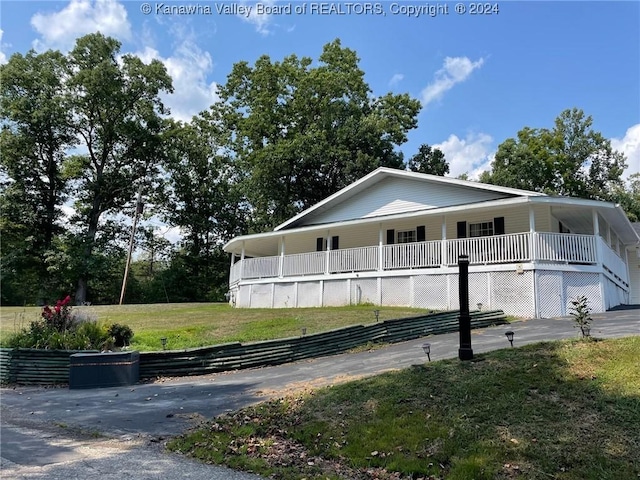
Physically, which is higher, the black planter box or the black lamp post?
the black lamp post

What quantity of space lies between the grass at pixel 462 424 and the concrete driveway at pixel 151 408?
0.64 meters

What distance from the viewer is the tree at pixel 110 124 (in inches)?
1507

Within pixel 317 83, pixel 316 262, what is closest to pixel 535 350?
pixel 316 262

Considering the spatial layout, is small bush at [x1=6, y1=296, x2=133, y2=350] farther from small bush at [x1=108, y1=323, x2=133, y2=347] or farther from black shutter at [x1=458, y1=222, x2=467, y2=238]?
black shutter at [x1=458, y1=222, x2=467, y2=238]

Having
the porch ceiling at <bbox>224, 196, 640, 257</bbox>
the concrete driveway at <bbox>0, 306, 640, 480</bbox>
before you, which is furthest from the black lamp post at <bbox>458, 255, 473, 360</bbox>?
the porch ceiling at <bbox>224, 196, 640, 257</bbox>

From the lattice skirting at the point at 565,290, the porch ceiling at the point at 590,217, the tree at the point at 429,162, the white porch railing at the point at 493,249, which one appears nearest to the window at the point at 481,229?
the porch ceiling at the point at 590,217

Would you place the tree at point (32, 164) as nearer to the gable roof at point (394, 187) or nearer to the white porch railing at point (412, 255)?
the gable roof at point (394, 187)

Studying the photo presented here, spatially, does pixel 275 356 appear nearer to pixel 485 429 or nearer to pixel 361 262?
pixel 485 429

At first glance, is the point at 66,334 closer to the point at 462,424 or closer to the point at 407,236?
the point at 462,424

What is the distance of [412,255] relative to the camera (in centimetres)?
1834

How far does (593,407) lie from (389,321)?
796 cm

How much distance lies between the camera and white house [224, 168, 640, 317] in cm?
1546

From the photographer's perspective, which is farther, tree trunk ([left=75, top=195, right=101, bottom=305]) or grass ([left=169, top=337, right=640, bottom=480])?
A: tree trunk ([left=75, top=195, right=101, bottom=305])

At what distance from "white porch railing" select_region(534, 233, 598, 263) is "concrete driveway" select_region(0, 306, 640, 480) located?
247cm
